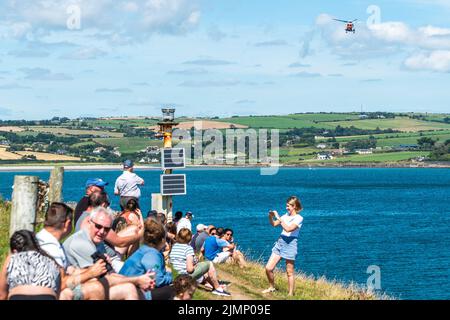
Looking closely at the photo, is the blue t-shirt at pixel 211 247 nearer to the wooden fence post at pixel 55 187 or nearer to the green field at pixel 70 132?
the wooden fence post at pixel 55 187

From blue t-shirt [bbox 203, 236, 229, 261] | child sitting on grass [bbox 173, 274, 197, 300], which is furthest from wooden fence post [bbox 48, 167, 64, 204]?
child sitting on grass [bbox 173, 274, 197, 300]

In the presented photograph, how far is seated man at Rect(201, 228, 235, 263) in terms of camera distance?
18.2 m

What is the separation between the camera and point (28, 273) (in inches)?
331

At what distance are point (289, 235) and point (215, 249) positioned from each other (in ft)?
14.2

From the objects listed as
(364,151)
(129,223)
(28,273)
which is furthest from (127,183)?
(364,151)

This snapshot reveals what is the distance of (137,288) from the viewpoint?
31.4 feet

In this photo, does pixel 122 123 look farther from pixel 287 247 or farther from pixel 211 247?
pixel 287 247

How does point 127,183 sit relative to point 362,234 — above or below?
above

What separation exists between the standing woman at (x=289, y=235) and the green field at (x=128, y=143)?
13424 centimetres

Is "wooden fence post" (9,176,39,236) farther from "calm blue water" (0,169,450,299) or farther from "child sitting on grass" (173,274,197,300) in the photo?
"calm blue water" (0,169,450,299)

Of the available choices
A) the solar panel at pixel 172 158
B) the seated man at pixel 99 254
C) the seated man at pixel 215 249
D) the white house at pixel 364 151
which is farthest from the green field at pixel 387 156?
the seated man at pixel 99 254

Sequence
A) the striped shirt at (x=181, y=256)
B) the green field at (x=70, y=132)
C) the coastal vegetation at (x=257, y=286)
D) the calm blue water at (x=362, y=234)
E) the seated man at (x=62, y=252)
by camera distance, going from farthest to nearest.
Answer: the green field at (x=70, y=132)
the calm blue water at (x=362, y=234)
the coastal vegetation at (x=257, y=286)
the striped shirt at (x=181, y=256)
the seated man at (x=62, y=252)

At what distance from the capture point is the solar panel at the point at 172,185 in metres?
23.4
